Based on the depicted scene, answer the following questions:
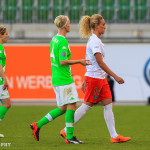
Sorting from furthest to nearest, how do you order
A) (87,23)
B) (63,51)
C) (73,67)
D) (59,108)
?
(73,67), (87,23), (59,108), (63,51)

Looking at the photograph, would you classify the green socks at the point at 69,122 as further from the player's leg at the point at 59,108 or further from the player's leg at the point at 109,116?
the player's leg at the point at 109,116

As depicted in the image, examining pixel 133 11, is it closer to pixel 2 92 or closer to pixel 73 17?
pixel 73 17

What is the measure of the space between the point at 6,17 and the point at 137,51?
7.70m

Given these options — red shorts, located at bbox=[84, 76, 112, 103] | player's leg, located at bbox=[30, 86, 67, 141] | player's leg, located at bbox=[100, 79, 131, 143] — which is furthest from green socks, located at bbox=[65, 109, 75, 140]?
player's leg, located at bbox=[100, 79, 131, 143]

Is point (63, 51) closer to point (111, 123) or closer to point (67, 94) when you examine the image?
point (67, 94)

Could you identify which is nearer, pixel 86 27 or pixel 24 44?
pixel 86 27

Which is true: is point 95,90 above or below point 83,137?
above

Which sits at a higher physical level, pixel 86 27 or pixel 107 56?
pixel 86 27

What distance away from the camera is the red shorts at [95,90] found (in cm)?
715

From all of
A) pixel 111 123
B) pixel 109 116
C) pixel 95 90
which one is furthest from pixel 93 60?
pixel 111 123

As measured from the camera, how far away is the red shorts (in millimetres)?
7148

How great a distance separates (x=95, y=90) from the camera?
7.15m

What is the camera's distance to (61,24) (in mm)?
7055

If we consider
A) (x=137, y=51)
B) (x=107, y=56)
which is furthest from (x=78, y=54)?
(x=137, y=51)
